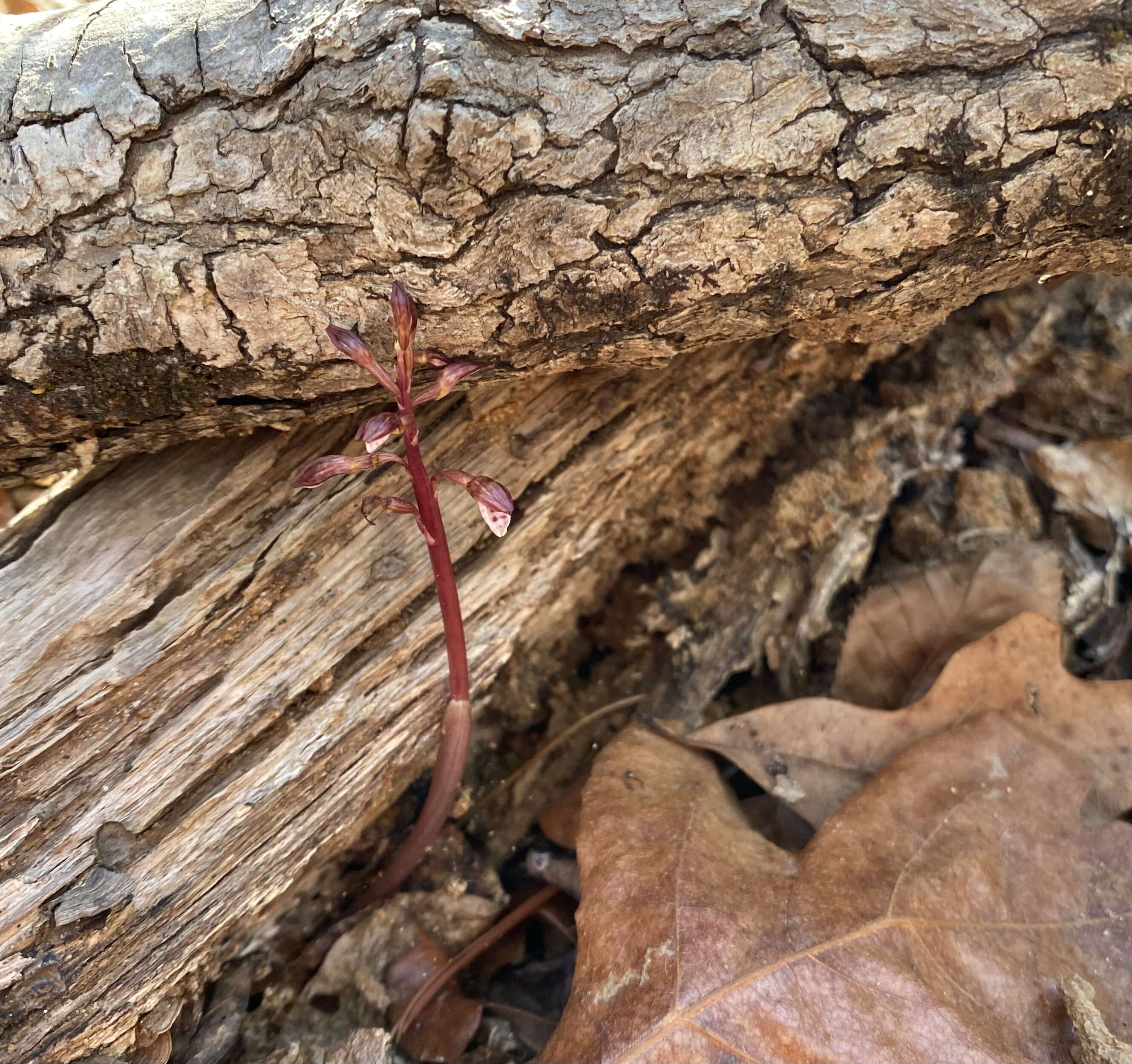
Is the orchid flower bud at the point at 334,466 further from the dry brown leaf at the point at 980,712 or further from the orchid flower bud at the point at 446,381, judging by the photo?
the dry brown leaf at the point at 980,712

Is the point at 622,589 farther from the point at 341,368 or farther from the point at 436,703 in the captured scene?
the point at 341,368

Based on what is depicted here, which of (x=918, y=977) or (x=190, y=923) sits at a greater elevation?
(x=190, y=923)

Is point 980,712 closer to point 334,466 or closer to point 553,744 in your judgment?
point 553,744

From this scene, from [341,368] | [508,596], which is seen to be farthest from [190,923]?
[341,368]

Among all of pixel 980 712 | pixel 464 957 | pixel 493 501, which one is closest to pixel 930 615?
pixel 980 712

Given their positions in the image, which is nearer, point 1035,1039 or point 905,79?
point 905,79

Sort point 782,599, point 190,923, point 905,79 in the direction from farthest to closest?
point 782,599, point 190,923, point 905,79

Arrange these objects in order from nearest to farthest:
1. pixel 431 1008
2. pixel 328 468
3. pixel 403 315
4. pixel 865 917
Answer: pixel 403 315 → pixel 328 468 → pixel 865 917 → pixel 431 1008
